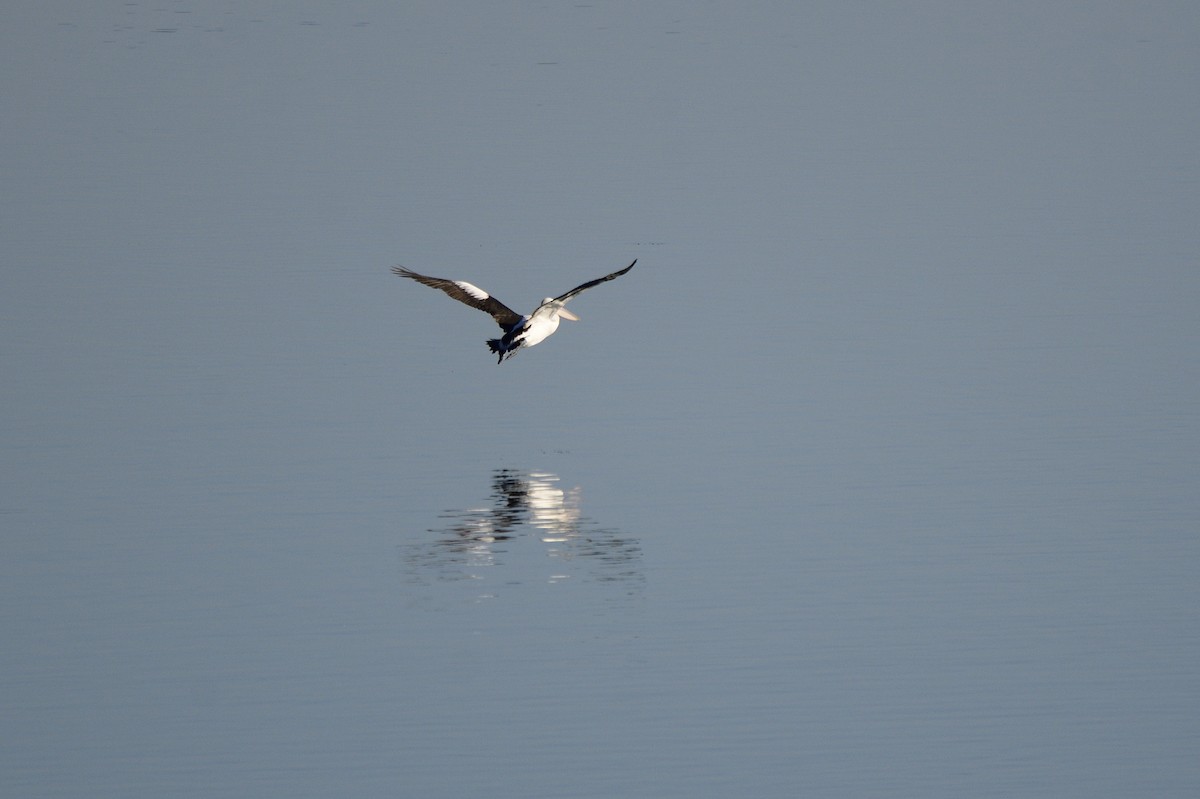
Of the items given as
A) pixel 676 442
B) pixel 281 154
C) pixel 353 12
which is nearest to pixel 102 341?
pixel 676 442

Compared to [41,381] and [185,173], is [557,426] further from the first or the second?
[185,173]

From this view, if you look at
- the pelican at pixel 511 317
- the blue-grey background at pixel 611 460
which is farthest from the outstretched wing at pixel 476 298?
the blue-grey background at pixel 611 460

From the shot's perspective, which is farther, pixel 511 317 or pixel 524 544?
pixel 511 317

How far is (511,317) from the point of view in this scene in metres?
22.8

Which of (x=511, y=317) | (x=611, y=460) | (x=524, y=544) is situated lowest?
(x=524, y=544)

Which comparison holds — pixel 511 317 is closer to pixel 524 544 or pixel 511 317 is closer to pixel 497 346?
pixel 497 346

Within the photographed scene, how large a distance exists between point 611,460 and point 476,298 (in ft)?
14.3

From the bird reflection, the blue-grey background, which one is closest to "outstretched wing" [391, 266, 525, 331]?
the blue-grey background

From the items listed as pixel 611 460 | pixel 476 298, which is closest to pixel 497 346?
pixel 476 298

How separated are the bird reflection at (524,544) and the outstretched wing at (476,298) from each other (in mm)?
5172

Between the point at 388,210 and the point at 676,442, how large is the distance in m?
14.3

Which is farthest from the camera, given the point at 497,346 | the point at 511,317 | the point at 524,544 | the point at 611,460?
the point at 511,317

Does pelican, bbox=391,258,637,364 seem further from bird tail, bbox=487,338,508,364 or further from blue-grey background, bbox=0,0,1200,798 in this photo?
blue-grey background, bbox=0,0,1200,798

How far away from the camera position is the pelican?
2150 cm
